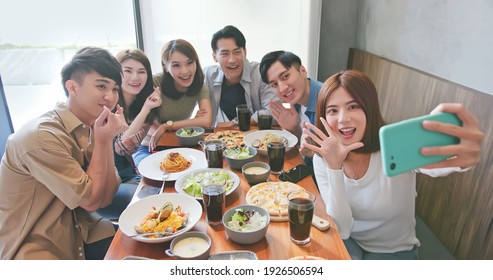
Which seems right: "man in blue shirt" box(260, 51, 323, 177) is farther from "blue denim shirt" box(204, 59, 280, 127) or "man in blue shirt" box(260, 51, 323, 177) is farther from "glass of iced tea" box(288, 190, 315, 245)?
"glass of iced tea" box(288, 190, 315, 245)

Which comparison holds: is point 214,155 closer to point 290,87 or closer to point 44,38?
point 290,87

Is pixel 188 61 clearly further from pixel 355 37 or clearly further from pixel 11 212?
pixel 355 37

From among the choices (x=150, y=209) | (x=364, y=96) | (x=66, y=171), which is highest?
(x=364, y=96)

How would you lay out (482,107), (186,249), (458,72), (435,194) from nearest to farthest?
(186,249), (482,107), (458,72), (435,194)

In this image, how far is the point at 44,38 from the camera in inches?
120

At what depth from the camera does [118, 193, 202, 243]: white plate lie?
1175mm

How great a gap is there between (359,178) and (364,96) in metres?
0.34

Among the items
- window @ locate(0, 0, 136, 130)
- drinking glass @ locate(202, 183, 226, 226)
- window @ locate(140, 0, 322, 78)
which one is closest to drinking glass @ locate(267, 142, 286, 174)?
drinking glass @ locate(202, 183, 226, 226)

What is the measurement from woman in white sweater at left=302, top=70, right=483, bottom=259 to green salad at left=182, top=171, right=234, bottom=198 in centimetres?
37

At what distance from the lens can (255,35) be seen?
377 centimetres

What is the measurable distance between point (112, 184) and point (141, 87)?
3.16ft

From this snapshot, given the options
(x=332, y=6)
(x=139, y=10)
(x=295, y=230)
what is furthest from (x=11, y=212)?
(x=332, y=6)

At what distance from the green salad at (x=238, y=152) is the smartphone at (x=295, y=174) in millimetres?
224

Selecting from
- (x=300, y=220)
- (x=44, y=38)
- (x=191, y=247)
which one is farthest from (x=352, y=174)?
(x=44, y=38)
